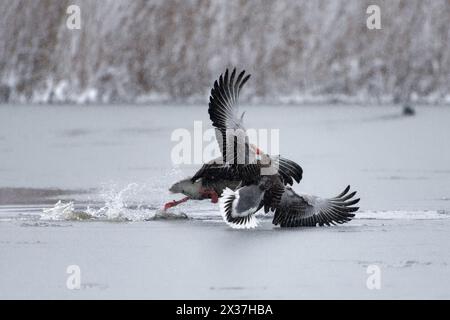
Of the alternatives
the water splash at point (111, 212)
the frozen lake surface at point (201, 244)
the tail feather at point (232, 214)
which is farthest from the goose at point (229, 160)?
the water splash at point (111, 212)

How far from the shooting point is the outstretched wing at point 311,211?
43.7ft

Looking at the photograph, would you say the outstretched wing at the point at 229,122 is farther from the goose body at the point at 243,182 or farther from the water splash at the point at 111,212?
the water splash at the point at 111,212

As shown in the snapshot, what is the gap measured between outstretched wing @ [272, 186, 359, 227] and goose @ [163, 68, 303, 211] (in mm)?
243

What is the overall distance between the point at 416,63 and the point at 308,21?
1094cm

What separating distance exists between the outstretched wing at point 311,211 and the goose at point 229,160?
24 centimetres

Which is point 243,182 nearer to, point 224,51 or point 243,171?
point 243,171

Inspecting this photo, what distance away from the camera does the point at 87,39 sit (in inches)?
4658

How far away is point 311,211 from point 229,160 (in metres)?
1.23

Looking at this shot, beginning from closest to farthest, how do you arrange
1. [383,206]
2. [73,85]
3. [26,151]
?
1. [383,206]
2. [26,151]
3. [73,85]

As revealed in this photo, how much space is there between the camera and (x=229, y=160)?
12859mm

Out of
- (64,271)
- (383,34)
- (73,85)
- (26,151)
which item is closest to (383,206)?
(64,271)

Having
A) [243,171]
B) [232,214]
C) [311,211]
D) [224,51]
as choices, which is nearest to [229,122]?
[243,171]

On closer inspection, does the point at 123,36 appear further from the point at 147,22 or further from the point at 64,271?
the point at 64,271

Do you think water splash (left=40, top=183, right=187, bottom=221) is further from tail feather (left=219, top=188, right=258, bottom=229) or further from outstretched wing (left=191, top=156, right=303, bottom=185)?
tail feather (left=219, top=188, right=258, bottom=229)
